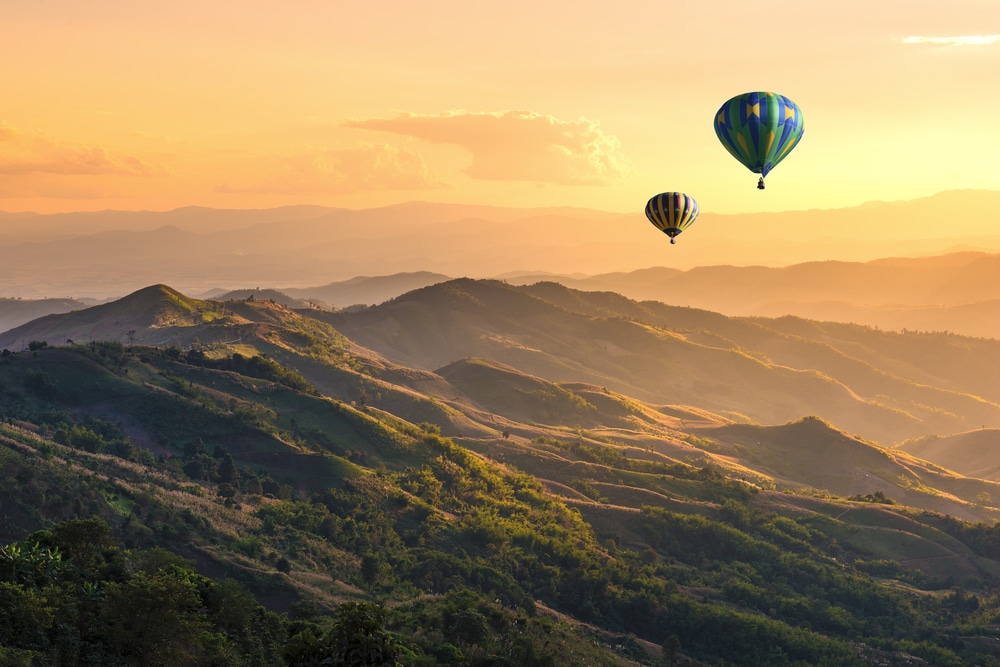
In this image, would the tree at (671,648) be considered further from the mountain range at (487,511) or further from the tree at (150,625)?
the tree at (150,625)

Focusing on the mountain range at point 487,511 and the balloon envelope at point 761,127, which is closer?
the mountain range at point 487,511

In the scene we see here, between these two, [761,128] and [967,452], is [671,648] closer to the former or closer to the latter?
[761,128]

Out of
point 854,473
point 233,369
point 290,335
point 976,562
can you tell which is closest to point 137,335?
point 290,335

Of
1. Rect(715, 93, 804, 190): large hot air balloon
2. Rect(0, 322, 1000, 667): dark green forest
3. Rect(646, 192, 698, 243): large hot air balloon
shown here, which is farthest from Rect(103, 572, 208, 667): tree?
Rect(646, 192, 698, 243): large hot air balloon

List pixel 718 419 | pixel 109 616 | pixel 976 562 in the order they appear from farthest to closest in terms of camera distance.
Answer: pixel 718 419, pixel 976 562, pixel 109 616

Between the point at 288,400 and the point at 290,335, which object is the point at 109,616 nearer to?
the point at 288,400

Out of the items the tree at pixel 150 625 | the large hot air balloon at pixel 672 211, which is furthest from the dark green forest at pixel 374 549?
the large hot air balloon at pixel 672 211

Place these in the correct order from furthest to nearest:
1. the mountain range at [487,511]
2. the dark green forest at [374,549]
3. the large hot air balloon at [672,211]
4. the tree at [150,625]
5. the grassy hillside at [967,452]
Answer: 1. the grassy hillside at [967,452]
2. the large hot air balloon at [672,211]
3. the mountain range at [487,511]
4. the dark green forest at [374,549]
5. the tree at [150,625]
